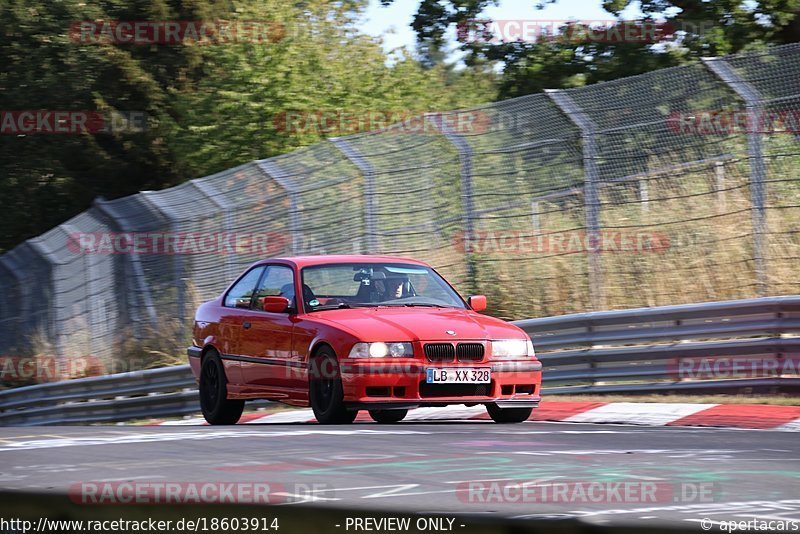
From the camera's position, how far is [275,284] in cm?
1183

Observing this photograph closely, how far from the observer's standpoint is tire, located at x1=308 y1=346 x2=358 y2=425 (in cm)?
1025

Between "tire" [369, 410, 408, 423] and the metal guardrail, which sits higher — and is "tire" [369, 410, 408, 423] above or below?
below

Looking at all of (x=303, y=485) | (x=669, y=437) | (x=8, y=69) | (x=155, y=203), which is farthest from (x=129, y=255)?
(x=8, y=69)

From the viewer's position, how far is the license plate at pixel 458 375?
10.2 m

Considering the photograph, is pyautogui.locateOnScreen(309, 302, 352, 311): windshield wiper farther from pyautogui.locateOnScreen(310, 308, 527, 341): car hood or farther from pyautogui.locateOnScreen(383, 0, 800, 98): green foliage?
pyautogui.locateOnScreen(383, 0, 800, 98): green foliage

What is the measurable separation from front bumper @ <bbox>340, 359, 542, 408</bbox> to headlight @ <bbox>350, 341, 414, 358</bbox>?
0.05m

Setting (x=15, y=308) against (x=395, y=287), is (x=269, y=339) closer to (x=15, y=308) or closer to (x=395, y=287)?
(x=395, y=287)

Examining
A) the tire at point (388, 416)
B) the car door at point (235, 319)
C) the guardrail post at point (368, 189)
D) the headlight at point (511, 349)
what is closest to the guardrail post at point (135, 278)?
the guardrail post at point (368, 189)

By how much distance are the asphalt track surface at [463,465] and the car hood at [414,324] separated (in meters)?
0.71

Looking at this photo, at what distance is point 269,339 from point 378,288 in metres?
1.00

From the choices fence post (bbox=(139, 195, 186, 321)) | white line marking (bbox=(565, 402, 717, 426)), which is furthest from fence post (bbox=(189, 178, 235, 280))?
white line marking (bbox=(565, 402, 717, 426))

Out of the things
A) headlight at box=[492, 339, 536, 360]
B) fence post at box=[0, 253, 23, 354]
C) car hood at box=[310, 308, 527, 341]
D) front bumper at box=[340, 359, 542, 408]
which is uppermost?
car hood at box=[310, 308, 527, 341]

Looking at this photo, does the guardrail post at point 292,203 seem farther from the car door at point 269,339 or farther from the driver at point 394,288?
the driver at point 394,288

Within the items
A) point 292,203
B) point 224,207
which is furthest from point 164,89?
point 292,203
